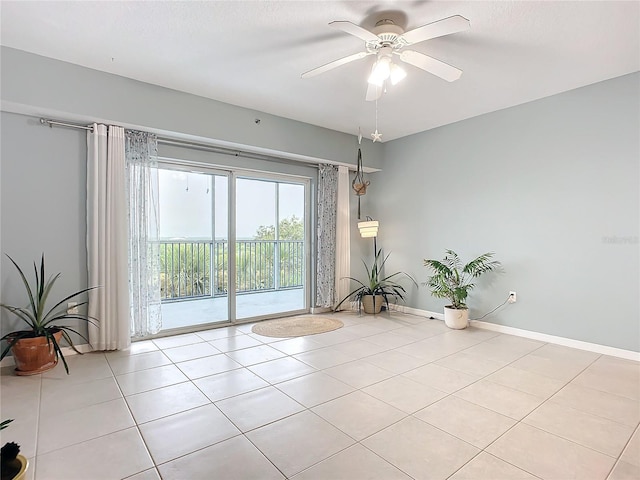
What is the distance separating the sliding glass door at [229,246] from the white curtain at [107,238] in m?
0.63

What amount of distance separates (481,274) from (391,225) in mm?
1595

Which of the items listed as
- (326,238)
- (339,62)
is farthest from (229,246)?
(339,62)

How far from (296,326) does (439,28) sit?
3.46 m

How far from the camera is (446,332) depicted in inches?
162

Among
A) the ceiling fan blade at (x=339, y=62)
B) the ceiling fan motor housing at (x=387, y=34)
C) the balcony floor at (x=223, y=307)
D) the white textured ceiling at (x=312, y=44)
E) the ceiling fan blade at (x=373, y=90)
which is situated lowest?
the balcony floor at (x=223, y=307)

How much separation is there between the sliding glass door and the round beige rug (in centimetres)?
28

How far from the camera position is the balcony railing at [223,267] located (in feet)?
15.4

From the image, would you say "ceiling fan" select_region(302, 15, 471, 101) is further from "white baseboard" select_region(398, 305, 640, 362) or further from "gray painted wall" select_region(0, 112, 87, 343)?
"white baseboard" select_region(398, 305, 640, 362)

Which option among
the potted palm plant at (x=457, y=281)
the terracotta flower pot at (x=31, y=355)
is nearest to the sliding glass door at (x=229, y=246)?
the terracotta flower pot at (x=31, y=355)

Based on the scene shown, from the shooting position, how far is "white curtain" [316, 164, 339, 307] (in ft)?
16.9

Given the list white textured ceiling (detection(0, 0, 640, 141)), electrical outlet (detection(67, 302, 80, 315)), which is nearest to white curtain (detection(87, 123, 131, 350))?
electrical outlet (detection(67, 302, 80, 315))

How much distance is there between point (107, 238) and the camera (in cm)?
340

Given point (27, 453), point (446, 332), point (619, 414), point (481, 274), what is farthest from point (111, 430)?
point (481, 274)

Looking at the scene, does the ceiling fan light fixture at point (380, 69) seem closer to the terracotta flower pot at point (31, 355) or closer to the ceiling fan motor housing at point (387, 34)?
the ceiling fan motor housing at point (387, 34)
